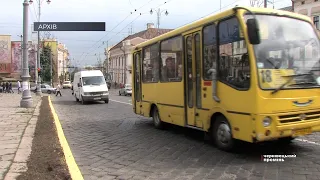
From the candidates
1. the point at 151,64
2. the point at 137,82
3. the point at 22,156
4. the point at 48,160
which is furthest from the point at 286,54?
the point at 137,82

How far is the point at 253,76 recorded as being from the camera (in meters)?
6.30

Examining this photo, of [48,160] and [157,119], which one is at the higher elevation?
[157,119]

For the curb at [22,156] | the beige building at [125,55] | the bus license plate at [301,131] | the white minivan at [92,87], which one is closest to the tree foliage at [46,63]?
the beige building at [125,55]

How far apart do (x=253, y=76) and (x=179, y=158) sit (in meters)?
2.13

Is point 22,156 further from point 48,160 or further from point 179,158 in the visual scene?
point 179,158

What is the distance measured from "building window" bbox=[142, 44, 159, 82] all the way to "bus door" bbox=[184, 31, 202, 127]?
2.02 m

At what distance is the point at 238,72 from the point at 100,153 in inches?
132

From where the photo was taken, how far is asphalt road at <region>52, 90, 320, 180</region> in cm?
589

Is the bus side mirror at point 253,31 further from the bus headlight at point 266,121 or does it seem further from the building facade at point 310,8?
the building facade at point 310,8

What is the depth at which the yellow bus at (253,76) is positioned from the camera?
629 cm

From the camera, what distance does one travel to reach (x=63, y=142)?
8.64 m

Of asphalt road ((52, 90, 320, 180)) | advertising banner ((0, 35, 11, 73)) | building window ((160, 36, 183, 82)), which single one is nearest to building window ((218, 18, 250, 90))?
asphalt road ((52, 90, 320, 180))

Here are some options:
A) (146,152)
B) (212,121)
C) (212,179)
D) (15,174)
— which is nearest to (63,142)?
(146,152)

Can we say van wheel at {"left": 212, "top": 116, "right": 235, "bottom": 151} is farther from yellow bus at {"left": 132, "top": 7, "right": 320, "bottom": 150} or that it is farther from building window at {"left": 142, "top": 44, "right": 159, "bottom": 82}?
building window at {"left": 142, "top": 44, "right": 159, "bottom": 82}
